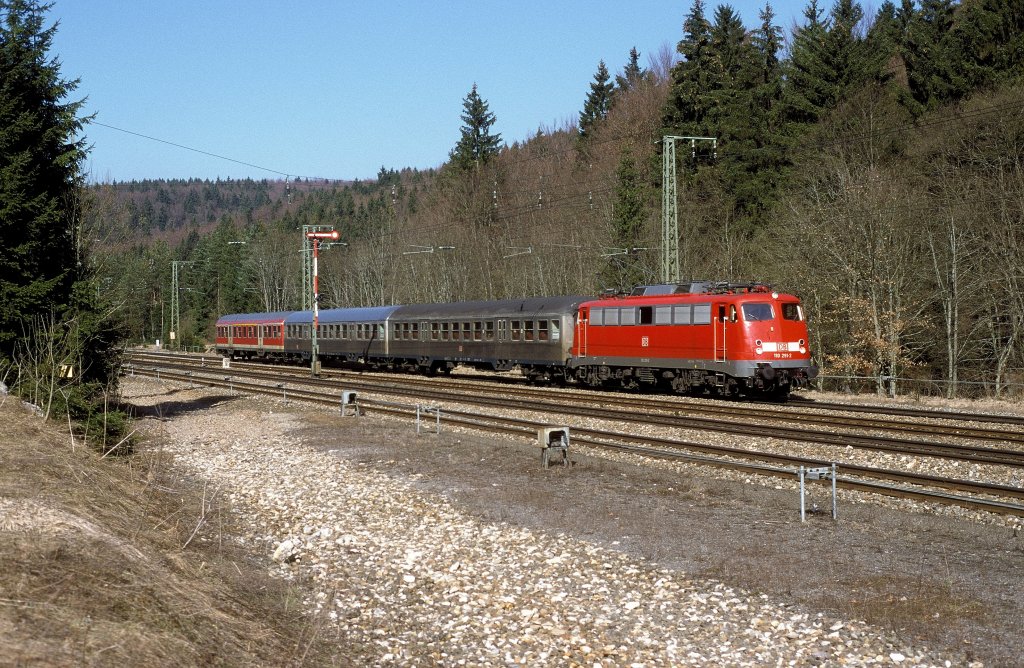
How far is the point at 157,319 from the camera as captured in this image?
112m

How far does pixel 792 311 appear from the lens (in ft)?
84.8

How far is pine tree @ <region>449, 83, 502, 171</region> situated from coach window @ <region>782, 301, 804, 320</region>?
6493 cm

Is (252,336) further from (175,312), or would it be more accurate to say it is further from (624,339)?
(624,339)

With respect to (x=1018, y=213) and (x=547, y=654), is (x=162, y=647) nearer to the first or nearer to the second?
(x=547, y=654)

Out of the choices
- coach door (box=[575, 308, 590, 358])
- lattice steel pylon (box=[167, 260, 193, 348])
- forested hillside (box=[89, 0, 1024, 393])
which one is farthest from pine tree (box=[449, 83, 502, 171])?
coach door (box=[575, 308, 590, 358])

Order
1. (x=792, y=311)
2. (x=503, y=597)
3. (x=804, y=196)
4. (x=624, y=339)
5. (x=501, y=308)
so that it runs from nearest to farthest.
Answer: (x=503, y=597), (x=792, y=311), (x=624, y=339), (x=501, y=308), (x=804, y=196)

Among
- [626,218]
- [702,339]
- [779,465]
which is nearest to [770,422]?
[702,339]

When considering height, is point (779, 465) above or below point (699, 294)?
below

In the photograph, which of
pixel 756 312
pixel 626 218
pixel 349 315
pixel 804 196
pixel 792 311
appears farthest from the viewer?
pixel 626 218

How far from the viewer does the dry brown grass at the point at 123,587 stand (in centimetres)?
596

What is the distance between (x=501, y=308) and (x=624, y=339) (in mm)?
8305

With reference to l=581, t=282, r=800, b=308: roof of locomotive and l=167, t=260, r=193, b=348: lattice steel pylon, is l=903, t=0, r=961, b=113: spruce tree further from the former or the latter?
l=167, t=260, r=193, b=348: lattice steel pylon

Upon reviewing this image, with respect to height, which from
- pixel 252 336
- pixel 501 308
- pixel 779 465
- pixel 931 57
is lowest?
pixel 779 465

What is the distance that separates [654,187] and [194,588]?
178 feet
